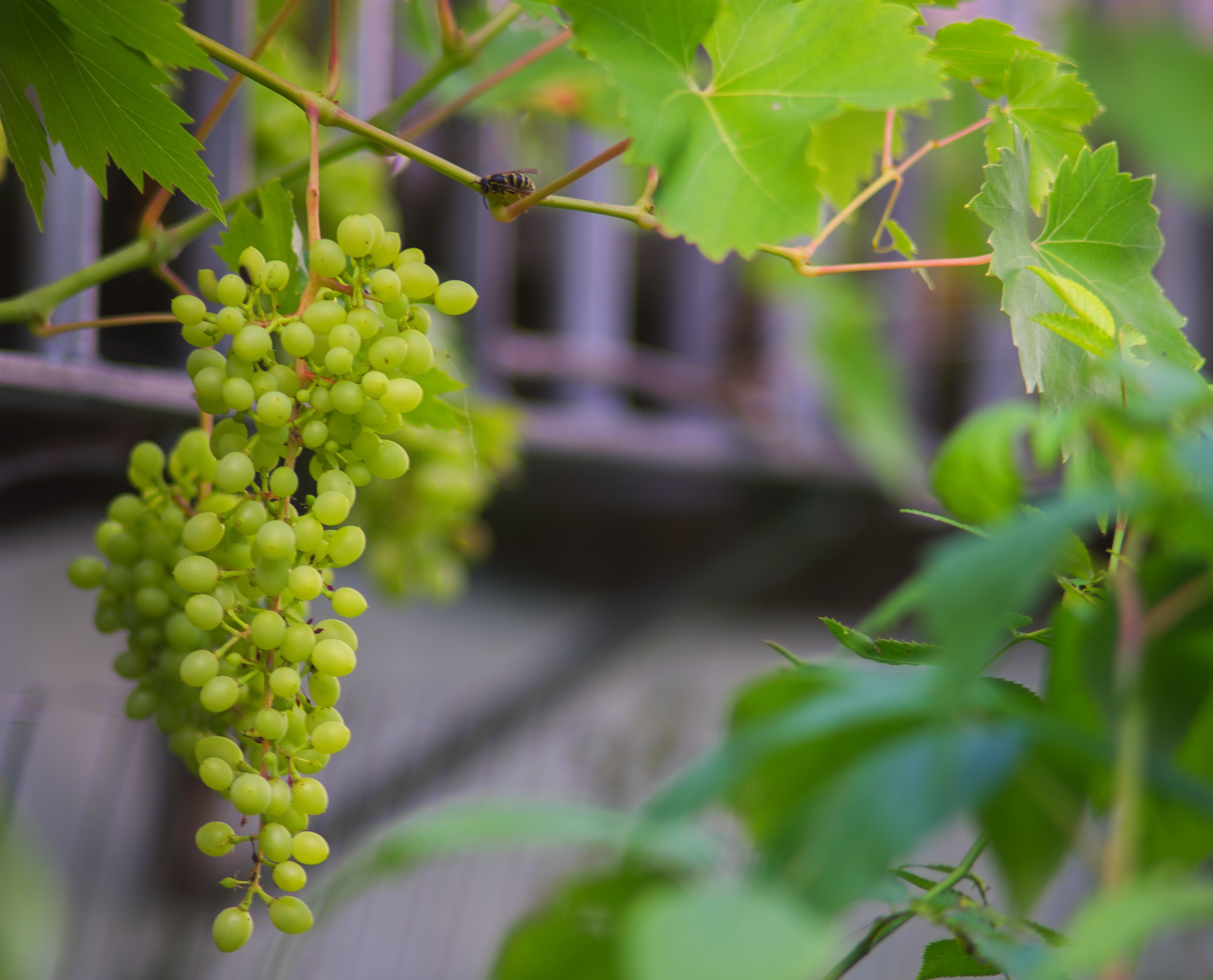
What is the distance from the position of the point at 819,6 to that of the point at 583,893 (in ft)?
0.95

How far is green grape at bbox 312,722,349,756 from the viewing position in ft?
1.09

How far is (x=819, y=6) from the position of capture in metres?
0.34

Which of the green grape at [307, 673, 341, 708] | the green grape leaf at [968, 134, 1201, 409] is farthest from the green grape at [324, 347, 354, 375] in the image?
the green grape leaf at [968, 134, 1201, 409]

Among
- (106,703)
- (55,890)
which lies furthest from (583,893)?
(106,703)

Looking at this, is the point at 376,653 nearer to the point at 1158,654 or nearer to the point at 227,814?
the point at 227,814

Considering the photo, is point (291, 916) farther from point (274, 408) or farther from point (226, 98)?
point (226, 98)

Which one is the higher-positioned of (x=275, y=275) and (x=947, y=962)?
(x=275, y=275)

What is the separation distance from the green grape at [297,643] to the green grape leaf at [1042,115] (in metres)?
0.30

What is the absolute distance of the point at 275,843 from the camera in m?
0.32

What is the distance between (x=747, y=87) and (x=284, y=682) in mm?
258

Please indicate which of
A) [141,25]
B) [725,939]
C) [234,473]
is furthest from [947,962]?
[141,25]

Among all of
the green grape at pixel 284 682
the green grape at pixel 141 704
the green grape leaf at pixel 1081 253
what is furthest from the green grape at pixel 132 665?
the green grape leaf at pixel 1081 253

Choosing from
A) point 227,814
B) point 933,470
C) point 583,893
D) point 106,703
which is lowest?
point 227,814

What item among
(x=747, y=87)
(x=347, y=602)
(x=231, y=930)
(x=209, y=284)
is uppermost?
(x=747, y=87)
